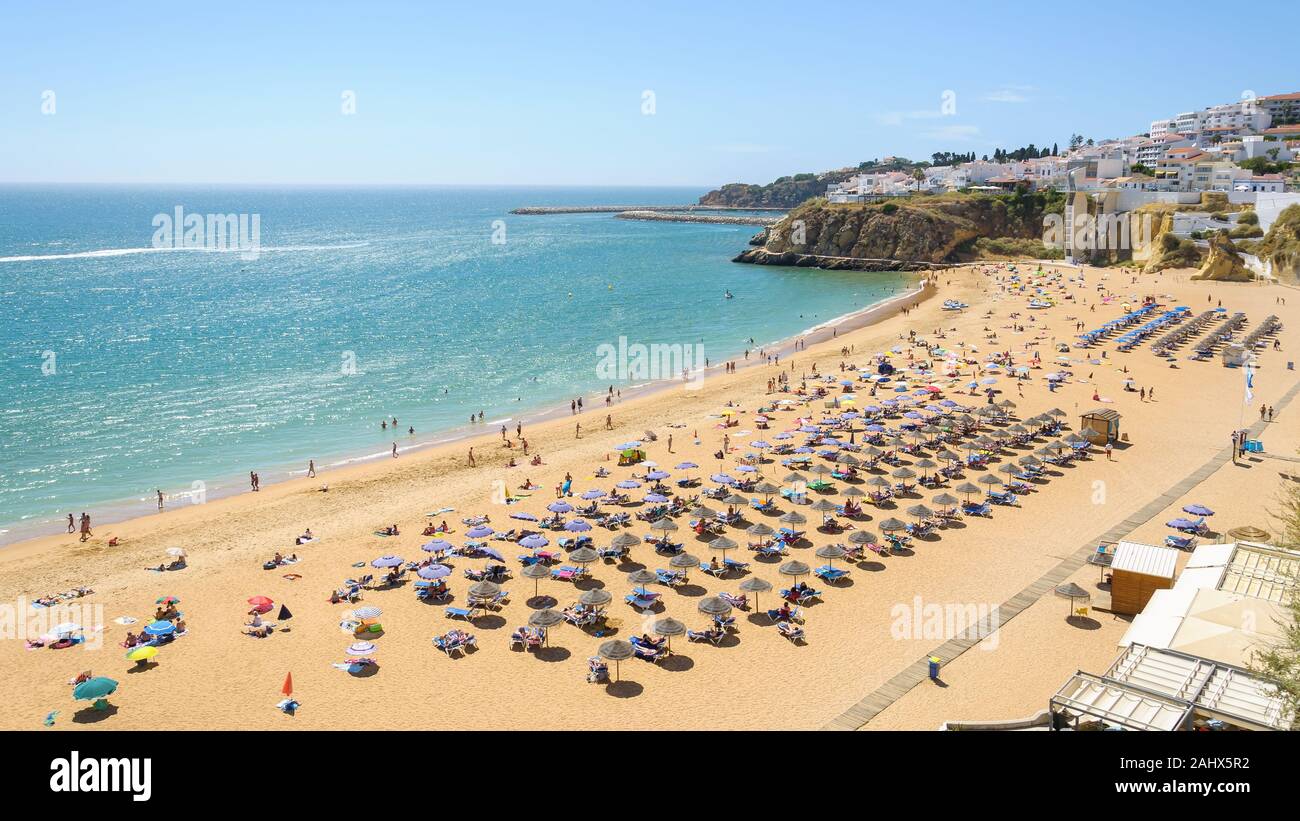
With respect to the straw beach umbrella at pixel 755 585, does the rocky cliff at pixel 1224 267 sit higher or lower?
higher

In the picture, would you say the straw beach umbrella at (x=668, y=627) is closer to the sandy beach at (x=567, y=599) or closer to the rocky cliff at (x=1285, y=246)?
the sandy beach at (x=567, y=599)

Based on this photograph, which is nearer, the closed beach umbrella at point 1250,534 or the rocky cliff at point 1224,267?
the closed beach umbrella at point 1250,534

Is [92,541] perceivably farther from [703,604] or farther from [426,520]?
[703,604]

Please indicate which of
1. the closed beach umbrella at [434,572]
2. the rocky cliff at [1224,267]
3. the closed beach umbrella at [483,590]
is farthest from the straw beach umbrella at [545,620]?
the rocky cliff at [1224,267]

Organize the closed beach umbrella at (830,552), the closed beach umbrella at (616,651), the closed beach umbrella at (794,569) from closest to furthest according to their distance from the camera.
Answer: the closed beach umbrella at (616,651) < the closed beach umbrella at (794,569) < the closed beach umbrella at (830,552)
